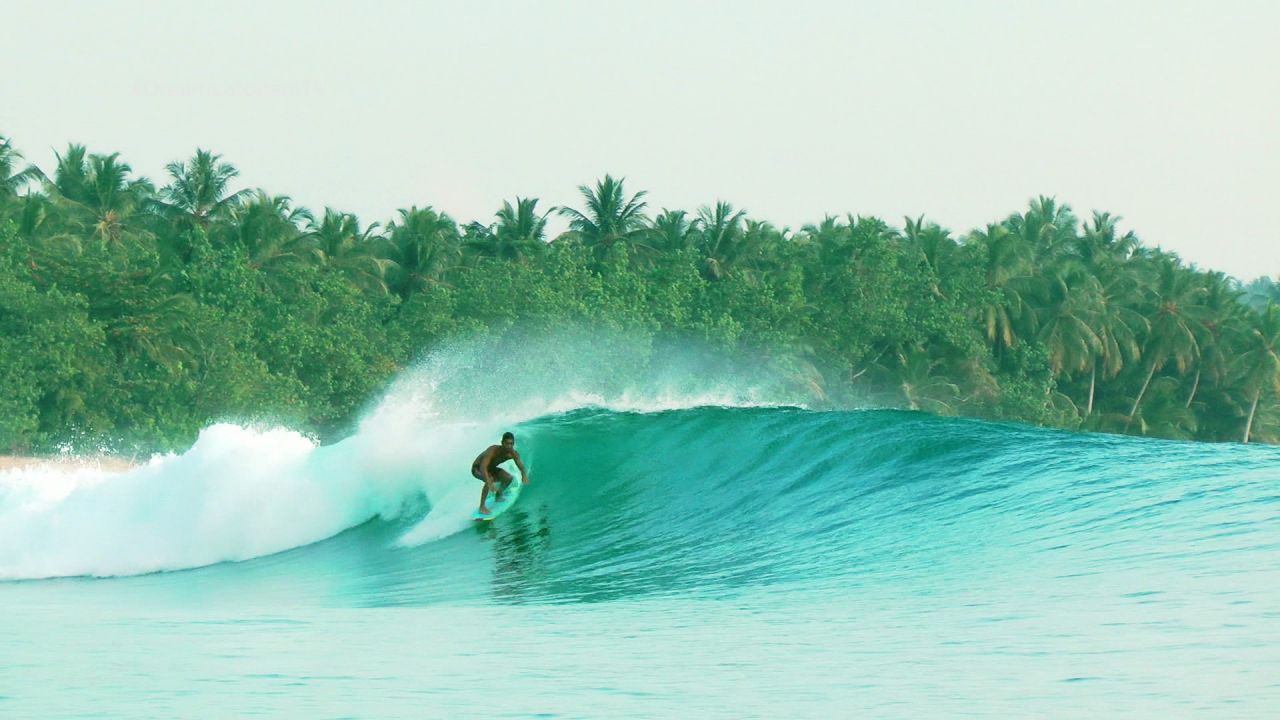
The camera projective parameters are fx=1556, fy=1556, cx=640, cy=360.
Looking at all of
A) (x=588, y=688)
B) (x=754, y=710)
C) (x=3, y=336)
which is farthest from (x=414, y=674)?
(x=3, y=336)

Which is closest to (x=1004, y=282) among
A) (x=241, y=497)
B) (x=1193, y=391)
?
(x=1193, y=391)

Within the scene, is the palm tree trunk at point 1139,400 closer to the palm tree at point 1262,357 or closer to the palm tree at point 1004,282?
the palm tree at point 1262,357

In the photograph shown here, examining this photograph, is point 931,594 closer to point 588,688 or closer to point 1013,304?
point 588,688

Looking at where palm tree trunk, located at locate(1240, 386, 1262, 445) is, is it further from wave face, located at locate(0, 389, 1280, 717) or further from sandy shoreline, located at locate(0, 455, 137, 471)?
wave face, located at locate(0, 389, 1280, 717)

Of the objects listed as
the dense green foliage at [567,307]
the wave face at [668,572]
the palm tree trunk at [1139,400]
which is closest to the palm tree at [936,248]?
the dense green foliage at [567,307]

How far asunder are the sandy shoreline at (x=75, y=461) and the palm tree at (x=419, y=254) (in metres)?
16.2

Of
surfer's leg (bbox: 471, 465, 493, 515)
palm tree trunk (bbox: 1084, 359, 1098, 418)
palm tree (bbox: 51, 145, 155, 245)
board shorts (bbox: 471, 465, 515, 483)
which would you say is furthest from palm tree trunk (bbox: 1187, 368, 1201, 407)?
surfer's leg (bbox: 471, 465, 493, 515)

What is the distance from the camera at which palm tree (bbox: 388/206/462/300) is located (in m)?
51.1

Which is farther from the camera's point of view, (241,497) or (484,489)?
(241,497)

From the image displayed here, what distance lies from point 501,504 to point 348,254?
34.1m

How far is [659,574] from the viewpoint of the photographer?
13.0 metres

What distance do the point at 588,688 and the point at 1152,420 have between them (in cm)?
5847

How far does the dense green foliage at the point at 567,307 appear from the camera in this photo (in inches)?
1441

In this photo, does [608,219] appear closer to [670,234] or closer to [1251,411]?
[670,234]
